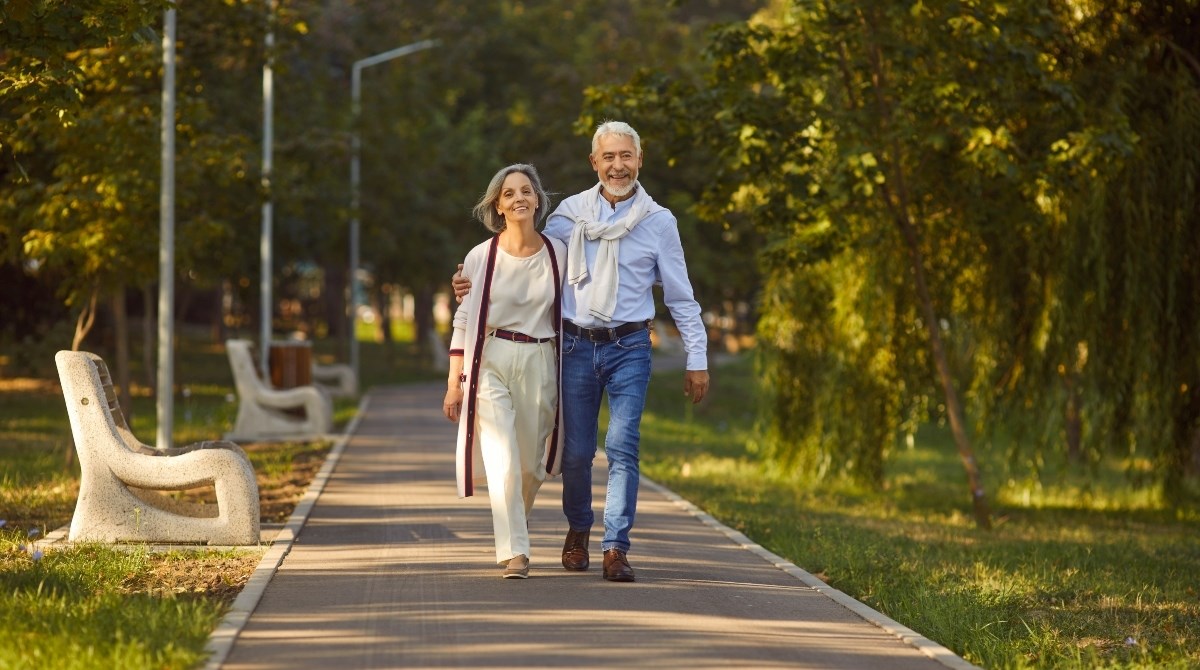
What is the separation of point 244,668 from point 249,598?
4.80ft

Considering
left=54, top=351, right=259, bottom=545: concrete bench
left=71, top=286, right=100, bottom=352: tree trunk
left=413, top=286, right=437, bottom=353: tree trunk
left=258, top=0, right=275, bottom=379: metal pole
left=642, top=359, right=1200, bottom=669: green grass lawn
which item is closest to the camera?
left=642, top=359, right=1200, bottom=669: green grass lawn

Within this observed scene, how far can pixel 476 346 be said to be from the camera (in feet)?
26.8

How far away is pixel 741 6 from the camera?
59.3 meters

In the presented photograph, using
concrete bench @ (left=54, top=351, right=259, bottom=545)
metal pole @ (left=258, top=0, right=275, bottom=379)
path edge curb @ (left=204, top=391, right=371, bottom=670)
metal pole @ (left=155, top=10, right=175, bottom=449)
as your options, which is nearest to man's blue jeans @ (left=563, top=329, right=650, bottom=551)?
path edge curb @ (left=204, top=391, right=371, bottom=670)

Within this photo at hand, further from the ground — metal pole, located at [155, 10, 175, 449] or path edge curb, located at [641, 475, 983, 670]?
metal pole, located at [155, 10, 175, 449]

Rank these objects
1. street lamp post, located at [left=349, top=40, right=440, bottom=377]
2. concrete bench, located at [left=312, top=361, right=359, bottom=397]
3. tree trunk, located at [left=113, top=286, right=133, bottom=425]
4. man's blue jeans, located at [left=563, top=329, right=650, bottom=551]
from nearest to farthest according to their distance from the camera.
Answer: man's blue jeans, located at [left=563, top=329, right=650, bottom=551]
tree trunk, located at [left=113, top=286, right=133, bottom=425]
concrete bench, located at [left=312, top=361, right=359, bottom=397]
street lamp post, located at [left=349, top=40, right=440, bottom=377]

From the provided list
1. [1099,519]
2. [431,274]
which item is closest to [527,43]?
[431,274]

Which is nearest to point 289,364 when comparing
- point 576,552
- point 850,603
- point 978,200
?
point 978,200

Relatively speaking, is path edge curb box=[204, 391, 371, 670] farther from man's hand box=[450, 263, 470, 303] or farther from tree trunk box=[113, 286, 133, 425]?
tree trunk box=[113, 286, 133, 425]

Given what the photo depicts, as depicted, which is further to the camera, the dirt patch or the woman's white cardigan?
the woman's white cardigan

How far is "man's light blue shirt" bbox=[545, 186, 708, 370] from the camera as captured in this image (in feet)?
26.9

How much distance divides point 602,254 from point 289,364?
1693 centimetres

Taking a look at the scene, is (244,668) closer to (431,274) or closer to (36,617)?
(36,617)

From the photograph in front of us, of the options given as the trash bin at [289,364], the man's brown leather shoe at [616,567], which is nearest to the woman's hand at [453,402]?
the man's brown leather shoe at [616,567]
